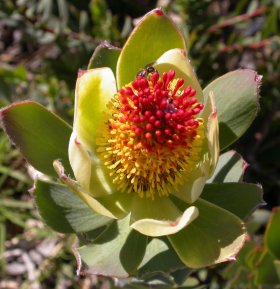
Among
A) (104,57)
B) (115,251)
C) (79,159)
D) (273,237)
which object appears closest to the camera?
(79,159)

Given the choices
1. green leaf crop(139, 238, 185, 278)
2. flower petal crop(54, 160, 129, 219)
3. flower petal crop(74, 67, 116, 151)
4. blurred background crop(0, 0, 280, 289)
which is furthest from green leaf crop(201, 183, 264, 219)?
blurred background crop(0, 0, 280, 289)

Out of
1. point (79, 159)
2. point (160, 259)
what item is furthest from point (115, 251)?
point (79, 159)

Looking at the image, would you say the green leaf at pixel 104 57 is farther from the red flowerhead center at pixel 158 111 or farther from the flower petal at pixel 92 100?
the red flowerhead center at pixel 158 111

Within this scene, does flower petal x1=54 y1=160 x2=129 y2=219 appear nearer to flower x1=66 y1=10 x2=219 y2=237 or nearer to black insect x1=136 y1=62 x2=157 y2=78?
flower x1=66 y1=10 x2=219 y2=237

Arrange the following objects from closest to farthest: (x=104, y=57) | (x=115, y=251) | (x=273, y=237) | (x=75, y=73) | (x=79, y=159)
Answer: (x=79, y=159) → (x=115, y=251) → (x=104, y=57) → (x=273, y=237) → (x=75, y=73)

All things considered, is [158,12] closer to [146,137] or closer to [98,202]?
[146,137]

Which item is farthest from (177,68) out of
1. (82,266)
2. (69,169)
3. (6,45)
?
(6,45)

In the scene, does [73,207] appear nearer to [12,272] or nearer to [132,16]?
[12,272]
